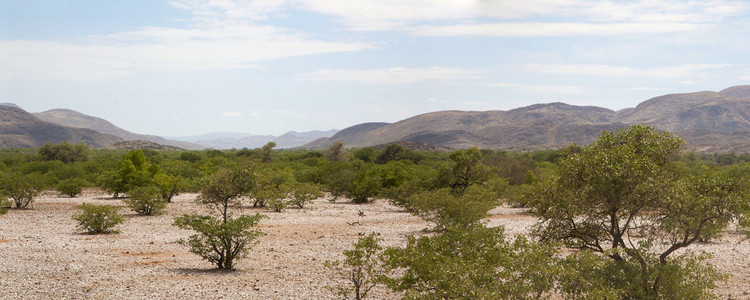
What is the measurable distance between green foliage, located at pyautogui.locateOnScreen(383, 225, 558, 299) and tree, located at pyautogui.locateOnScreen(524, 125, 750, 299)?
58.1 inches

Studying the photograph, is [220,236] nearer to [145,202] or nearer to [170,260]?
[170,260]

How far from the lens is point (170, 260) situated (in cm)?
1748

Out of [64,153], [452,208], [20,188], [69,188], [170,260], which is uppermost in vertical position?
[64,153]

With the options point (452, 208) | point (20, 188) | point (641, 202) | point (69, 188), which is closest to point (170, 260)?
point (452, 208)

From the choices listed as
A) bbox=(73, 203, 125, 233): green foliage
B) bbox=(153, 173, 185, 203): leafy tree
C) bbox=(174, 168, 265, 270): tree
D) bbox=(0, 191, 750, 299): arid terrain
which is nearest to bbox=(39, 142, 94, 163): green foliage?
bbox=(153, 173, 185, 203): leafy tree

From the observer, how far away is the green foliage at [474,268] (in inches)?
336

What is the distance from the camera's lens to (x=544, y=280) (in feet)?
28.6

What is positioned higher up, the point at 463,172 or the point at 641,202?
the point at 641,202

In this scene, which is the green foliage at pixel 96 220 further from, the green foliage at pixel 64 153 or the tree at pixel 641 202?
the green foliage at pixel 64 153

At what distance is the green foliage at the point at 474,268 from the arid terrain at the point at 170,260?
11.1 ft

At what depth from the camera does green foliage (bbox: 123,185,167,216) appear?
102 ft

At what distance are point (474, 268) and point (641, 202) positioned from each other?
13.4 ft

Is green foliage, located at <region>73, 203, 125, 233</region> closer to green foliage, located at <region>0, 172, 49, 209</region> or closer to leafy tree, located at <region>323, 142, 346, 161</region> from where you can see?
green foliage, located at <region>0, 172, 49, 209</region>

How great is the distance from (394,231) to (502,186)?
1922 centimetres
